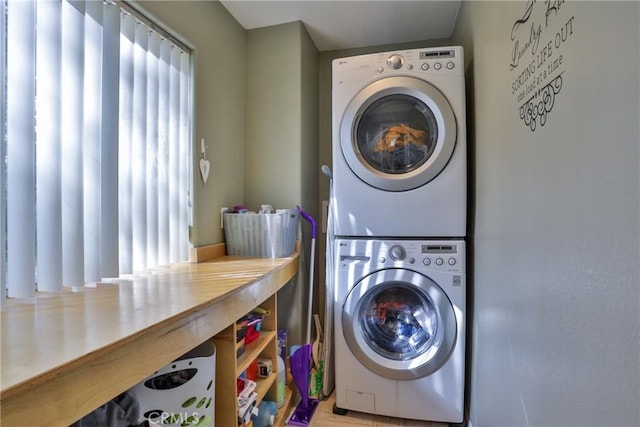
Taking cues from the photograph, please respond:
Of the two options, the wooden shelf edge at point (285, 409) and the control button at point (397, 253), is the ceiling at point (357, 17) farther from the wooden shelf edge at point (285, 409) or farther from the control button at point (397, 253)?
the wooden shelf edge at point (285, 409)

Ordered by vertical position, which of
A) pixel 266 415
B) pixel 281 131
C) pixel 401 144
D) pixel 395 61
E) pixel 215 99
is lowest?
pixel 266 415

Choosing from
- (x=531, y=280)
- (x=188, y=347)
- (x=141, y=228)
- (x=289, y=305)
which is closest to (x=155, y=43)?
(x=141, y=228)

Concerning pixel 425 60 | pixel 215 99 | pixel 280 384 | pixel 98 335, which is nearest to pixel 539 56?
pixel 425 60

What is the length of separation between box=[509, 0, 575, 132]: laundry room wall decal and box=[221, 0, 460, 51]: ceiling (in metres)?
1.11

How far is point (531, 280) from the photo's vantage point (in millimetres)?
817

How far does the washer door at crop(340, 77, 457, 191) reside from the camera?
1.46m

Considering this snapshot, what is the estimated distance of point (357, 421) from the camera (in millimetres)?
1565

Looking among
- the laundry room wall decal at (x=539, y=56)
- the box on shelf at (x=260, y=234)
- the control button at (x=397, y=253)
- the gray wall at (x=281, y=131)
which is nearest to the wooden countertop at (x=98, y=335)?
the box on shelf at (x=260, y=234)

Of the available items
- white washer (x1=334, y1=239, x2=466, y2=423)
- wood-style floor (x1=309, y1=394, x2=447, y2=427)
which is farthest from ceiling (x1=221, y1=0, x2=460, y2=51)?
wood-style floor (x1=309, y1=394, x2=447, y2=427)

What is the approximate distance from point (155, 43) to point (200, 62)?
0.96ft

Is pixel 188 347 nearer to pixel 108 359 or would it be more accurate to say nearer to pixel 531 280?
pixel 108 359

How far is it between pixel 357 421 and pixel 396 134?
60.9 inches

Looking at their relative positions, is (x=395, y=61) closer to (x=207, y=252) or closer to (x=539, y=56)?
(x=539, y=56)

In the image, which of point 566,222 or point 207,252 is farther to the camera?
point 207,252
